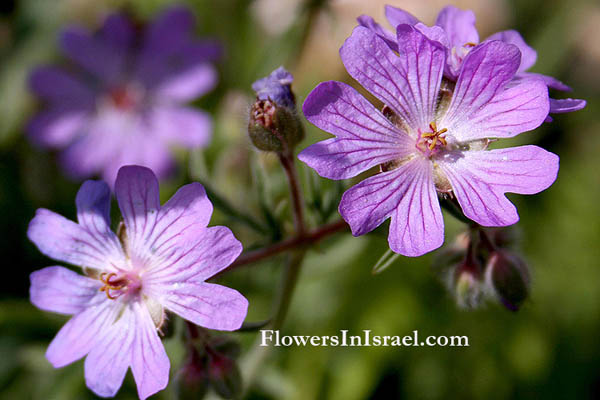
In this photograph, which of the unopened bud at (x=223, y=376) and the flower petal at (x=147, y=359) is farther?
the unopened bud at (x=223, y=376)

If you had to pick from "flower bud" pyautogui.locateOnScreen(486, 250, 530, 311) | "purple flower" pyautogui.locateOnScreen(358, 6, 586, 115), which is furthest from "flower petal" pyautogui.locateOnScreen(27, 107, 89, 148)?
"flower bud" pyautogui.locateOnScreen(486, 250, 530, 311)

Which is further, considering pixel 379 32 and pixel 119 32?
pixel 119 32

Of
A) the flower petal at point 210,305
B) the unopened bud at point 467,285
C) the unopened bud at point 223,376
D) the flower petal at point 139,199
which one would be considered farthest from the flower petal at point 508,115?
the unopened bud at point 223,376

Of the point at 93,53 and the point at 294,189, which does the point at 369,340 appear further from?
the point at 93,53

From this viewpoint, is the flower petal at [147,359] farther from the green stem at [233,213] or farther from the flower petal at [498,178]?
the flower petal at [498,178]

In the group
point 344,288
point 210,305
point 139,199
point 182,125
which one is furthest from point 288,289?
point 182,125

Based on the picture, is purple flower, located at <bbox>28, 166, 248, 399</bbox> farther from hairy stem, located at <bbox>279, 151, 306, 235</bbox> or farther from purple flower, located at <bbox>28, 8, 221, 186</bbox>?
purple flower, located at <bbox>28, 8, 221, 186</bbox>
